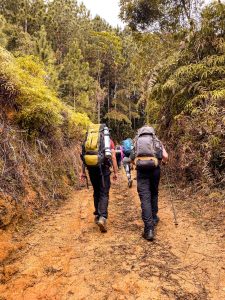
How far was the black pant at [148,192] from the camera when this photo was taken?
4636 mm

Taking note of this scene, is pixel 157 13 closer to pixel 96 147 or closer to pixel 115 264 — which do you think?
pixel 96 147

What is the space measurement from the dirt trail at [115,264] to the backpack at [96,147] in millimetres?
1151

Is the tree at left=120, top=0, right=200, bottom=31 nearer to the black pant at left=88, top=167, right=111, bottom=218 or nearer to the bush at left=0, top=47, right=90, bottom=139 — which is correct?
the bush at left=0, top=47, right=90, bottom=139

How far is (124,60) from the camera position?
1366 inches

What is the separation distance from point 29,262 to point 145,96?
25.9ft

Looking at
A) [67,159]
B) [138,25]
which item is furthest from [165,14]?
[67,159]

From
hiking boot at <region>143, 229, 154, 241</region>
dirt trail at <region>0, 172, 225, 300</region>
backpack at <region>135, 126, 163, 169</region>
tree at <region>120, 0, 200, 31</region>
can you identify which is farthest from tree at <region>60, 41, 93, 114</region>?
hiking boot at <region>143, 229, 154, 241</region>

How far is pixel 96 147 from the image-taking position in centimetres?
494

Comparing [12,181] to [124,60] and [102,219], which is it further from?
[124,60]

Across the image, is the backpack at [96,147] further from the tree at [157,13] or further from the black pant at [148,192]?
the tree at [157,13]

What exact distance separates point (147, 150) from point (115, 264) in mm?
1865

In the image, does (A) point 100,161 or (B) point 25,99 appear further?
(B) point 25,99

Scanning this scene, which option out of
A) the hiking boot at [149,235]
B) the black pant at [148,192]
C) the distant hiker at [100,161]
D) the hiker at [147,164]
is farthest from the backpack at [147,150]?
the hiking boot at [149,235]

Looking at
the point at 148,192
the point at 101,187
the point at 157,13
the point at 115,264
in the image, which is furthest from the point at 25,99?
the point at 157,13
